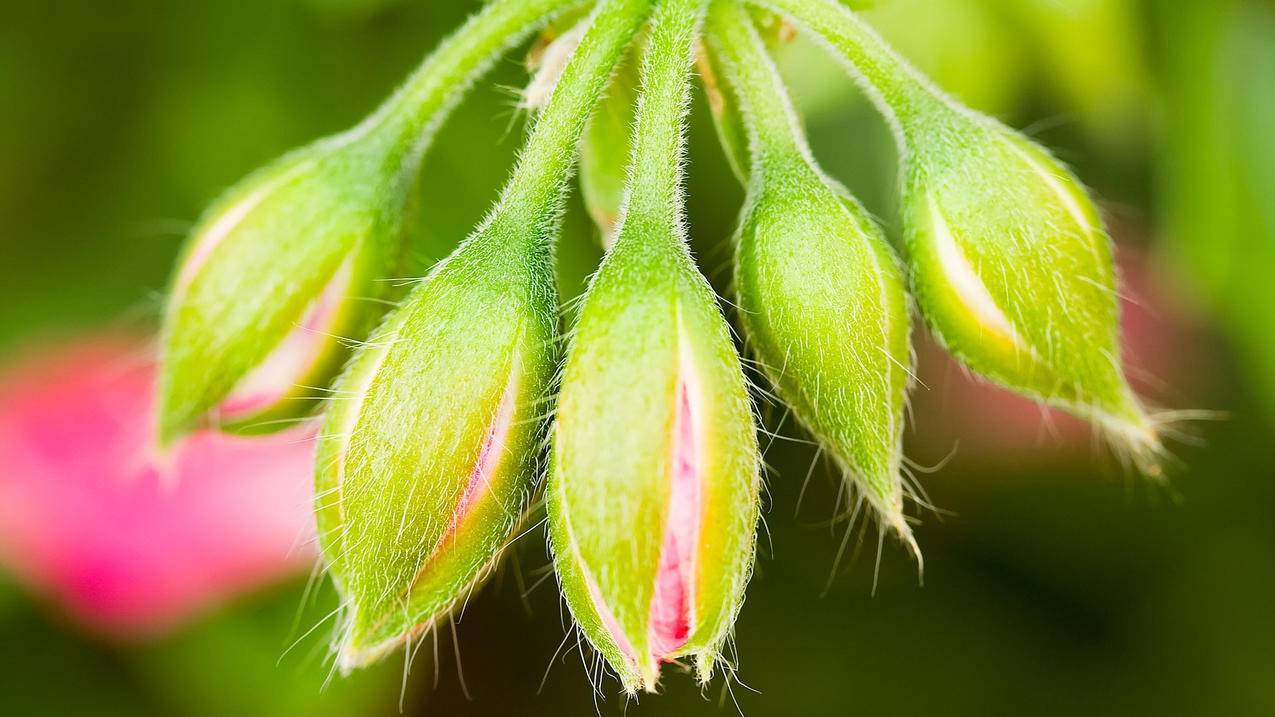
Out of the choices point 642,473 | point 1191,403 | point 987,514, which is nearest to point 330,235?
point 642,473

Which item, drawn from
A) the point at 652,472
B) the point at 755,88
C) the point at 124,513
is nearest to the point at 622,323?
the point at 652,472

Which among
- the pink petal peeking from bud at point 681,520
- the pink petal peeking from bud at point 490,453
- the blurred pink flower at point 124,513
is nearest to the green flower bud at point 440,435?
the pink petal peeking from bud at point 490,453

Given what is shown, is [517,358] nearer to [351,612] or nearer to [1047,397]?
[351,612]

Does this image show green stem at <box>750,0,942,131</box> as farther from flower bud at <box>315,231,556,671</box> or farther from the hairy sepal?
flower bud at <box>315,231,556,671</box>

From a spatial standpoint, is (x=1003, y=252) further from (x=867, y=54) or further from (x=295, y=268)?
(x=295, y=268)

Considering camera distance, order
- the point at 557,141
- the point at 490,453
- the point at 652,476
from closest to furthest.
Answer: the point at 652,476 → the point at 490,453 → the point at 557,141

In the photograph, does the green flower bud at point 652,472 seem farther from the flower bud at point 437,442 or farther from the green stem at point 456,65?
the green stem at point 456,65
